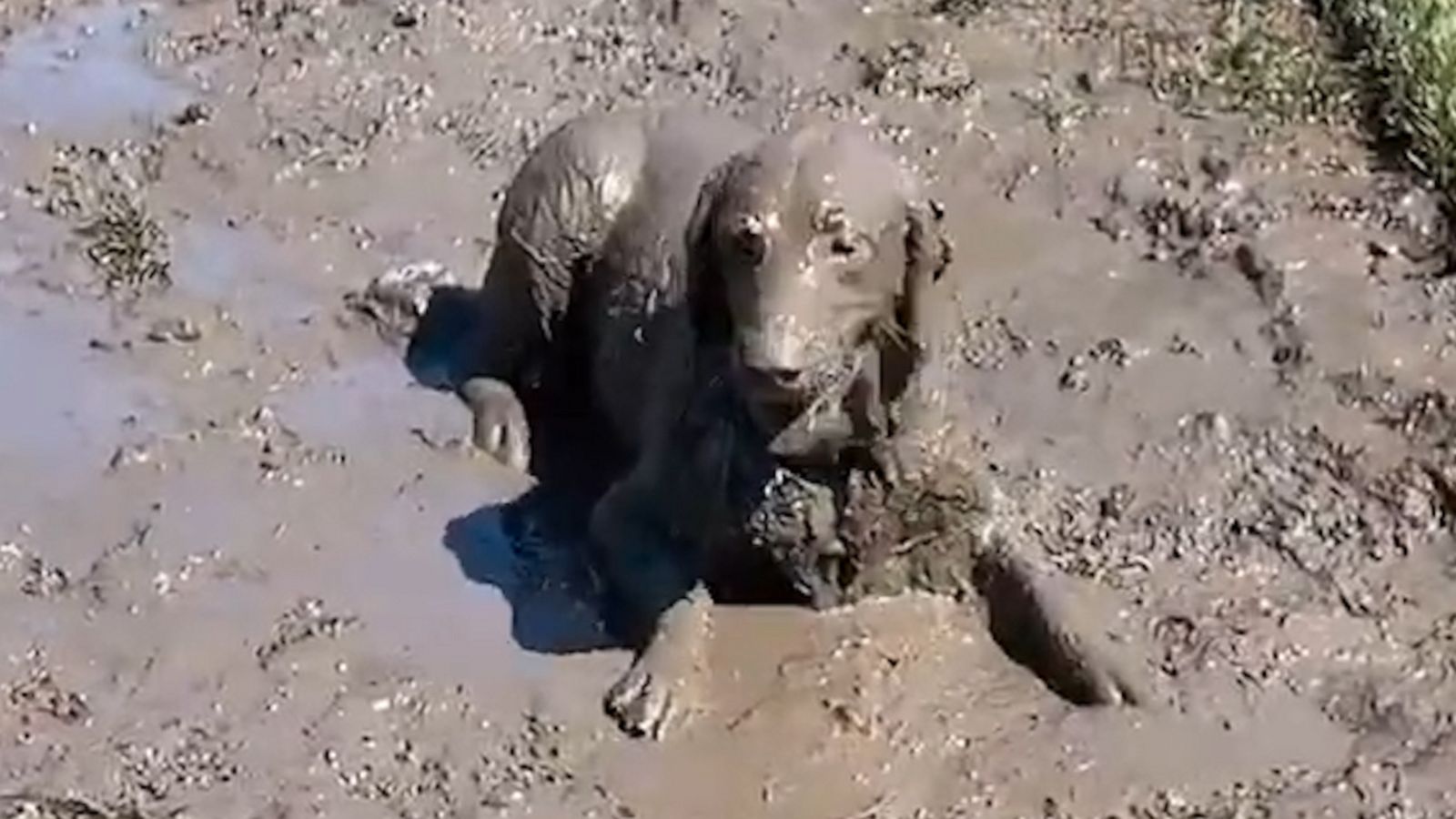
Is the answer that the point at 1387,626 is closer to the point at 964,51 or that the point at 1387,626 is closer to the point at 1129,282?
the point at 1129,282

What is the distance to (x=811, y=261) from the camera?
5.12 m

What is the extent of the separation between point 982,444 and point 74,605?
2.06 meters

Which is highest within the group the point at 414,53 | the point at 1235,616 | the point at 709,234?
the point at 709,234

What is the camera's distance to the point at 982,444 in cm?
664

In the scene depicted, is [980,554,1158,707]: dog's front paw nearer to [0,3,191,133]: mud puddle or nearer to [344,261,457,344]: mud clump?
[344,261,457,344]: mud clump

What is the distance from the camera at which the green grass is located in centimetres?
810

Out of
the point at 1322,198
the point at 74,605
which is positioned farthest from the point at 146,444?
the point at 1322,198

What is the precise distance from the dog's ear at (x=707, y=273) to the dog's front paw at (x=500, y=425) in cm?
127

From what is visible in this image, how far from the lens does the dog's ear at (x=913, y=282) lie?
5.29m

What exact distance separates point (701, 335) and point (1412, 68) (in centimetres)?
365

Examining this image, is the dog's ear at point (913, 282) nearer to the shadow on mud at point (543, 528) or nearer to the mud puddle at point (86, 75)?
the shadow on mud at point (543, 528)

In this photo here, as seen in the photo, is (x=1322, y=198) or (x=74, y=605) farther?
(x=1322, y=198)

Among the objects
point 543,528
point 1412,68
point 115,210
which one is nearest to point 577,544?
point 543,528

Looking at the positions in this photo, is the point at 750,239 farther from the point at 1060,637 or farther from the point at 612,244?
the point at 612,244
